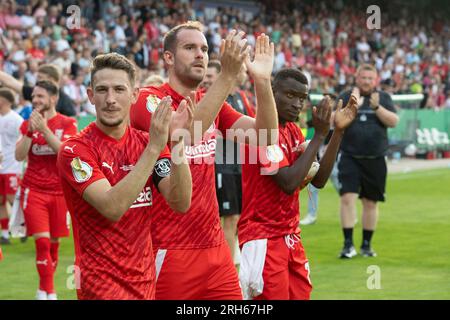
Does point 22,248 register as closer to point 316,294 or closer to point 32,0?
point 316,294

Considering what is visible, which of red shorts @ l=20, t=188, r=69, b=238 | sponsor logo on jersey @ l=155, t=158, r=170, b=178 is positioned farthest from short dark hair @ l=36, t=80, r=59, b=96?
sponsor logo on jersey @ l=155, t=158, r=170, b=178

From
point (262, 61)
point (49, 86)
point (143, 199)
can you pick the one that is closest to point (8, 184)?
point (49, 86)

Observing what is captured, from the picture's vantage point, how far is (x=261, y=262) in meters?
6.57

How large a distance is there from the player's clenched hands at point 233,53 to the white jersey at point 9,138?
8431mm

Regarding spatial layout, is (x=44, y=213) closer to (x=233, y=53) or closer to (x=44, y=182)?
(x=44, y=182)

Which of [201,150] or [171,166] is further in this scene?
[201,150]

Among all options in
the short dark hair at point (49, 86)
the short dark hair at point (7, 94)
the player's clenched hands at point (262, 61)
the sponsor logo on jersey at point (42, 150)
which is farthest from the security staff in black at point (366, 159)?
the player's clenched hands at point (262, 61)

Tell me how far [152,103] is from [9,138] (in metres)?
8.18

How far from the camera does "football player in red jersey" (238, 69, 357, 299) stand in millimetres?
6523

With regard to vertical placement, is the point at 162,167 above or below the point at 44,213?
above

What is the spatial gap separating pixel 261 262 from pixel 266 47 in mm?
1534

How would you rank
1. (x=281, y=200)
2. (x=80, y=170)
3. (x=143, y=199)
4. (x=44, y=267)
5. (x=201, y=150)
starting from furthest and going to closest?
(x=44, y=267) < (x=281, y=200) < (x=201, y=150) < (x=143, y=199) < (x=80, y=170)

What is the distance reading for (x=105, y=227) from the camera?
5.00 metres

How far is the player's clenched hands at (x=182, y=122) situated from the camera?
16.3 feet
